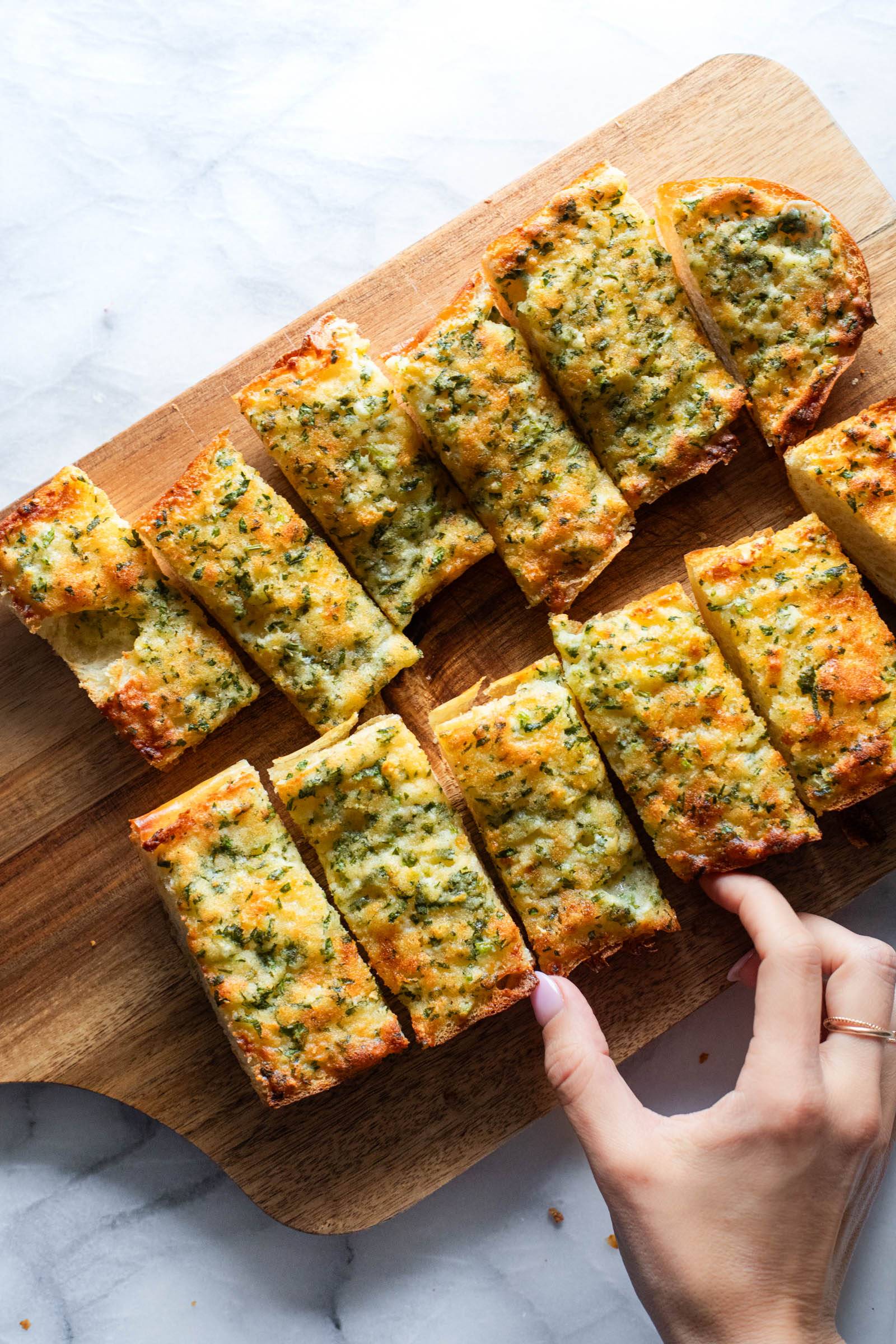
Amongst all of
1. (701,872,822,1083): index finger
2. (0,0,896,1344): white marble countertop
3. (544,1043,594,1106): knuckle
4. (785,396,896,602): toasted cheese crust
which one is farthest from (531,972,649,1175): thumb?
(785,396,896,602): toasted cheese crust

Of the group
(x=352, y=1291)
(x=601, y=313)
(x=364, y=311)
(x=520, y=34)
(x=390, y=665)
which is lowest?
(x=352, y=1291)

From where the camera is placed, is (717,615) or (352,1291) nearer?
(717,615)

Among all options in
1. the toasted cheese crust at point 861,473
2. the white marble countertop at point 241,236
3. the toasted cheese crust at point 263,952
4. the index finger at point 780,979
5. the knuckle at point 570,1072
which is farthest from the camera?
the white marble countertop at point 241,236

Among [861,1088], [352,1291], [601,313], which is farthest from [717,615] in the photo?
[352,1291]

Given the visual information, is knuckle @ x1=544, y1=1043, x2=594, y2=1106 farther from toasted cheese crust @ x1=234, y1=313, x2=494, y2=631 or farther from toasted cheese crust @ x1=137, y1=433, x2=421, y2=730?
toasted cheese crust @ x1=234, y1=313, x2=494, y2=631

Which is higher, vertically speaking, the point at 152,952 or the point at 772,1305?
the point at 152,952

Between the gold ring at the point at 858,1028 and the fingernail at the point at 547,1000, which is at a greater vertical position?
the fingernail at the point at 547,1000

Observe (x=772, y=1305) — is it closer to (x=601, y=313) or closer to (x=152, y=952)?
(x=152, y=952)

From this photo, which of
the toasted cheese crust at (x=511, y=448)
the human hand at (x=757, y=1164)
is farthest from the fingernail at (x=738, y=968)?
the toasted cheese crust at (x=511, y=448)

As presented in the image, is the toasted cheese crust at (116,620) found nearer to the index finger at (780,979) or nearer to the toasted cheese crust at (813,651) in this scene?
the toasted cheese crust at (813,651)
